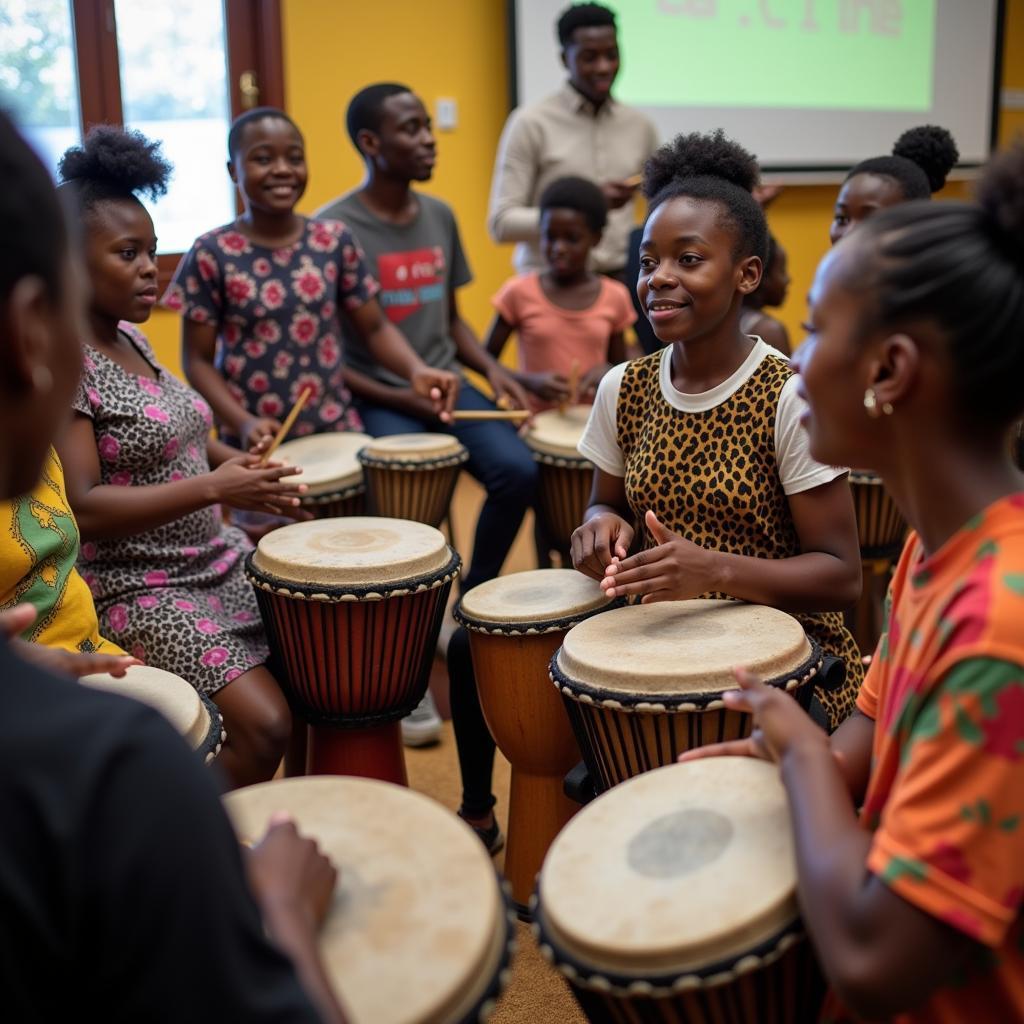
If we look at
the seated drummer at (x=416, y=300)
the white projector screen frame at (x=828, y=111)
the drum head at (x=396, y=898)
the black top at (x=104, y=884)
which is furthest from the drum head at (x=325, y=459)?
the white projector screen frame at (x=828, y=111)

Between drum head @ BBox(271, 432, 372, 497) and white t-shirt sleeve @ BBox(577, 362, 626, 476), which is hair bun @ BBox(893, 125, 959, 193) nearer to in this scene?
white t-shirt sleeve @ BBox(577, 362, 626, 476)

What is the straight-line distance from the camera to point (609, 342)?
385cm

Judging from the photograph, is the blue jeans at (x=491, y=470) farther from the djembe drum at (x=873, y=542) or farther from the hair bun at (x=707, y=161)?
the hair bun at (x=707, y=161)

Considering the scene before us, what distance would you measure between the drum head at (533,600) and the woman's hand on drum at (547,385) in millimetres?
1297

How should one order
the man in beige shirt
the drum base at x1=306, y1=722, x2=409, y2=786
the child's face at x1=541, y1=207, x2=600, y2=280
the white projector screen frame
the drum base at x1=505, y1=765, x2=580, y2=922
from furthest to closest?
the white projector screen frame → the man in beige shirt → the child's face at x1=541, y1=207, x2=600, y2=280 → the drum base at x1=306, y1=722, x2=409, y2=786 → the drum base at x1=505, y1=765, x2=580, y2=922

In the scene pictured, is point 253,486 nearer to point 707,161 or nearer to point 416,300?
point 707,161

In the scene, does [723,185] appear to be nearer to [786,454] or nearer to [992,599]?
[786,454]

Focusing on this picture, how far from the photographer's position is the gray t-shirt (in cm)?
347

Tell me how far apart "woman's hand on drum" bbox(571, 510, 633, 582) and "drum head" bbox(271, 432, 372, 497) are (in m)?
0.88

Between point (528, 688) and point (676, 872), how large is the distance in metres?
0.97

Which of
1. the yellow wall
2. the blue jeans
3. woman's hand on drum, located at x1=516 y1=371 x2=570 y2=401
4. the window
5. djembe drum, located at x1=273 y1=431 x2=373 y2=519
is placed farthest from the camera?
the yellow wall

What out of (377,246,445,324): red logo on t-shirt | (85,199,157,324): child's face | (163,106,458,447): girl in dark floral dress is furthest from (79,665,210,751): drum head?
(377,246,445,324): red logo on t-shirt

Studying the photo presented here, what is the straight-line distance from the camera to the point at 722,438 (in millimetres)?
1929

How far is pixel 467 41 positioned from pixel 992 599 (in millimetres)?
5058
